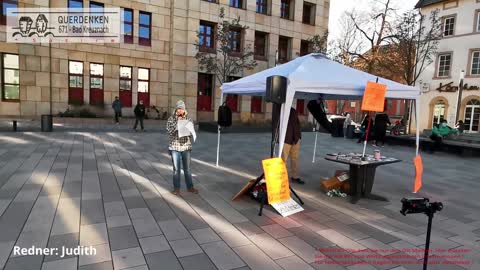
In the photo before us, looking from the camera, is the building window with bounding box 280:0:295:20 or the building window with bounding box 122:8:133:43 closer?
the building window with bounding box 122:8:133:43

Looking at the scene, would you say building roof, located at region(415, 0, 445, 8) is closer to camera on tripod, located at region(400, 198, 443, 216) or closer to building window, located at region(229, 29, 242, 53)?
building window, located at region(229, 29, 242, 53)

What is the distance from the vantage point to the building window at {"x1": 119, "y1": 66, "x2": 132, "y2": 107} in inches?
806

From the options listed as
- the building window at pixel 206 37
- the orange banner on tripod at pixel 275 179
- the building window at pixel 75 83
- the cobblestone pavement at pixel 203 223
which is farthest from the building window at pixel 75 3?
the orange banner on tripod at pixel 275 179

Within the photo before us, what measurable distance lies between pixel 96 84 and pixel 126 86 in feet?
6.01

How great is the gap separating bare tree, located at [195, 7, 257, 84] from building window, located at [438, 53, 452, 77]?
654 inches

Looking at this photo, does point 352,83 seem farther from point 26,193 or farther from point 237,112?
point 237,112

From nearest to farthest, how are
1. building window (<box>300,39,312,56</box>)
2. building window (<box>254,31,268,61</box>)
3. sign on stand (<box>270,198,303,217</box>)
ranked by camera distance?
sign on stand (<box>270,198,303,217</box>), building window (<box>254,31,268,61</box>), building window (<box>300,39,312,56</box>)

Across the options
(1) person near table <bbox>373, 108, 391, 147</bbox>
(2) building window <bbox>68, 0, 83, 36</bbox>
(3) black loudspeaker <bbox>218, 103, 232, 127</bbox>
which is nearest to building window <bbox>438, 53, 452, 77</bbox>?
(1) person near table <bbox>373, 108, 391, 147</bbox>

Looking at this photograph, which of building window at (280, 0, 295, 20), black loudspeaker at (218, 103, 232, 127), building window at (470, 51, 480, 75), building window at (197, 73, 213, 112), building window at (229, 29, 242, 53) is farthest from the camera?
building window at (280, 0, 295, 20)

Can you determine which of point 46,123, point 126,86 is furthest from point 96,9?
point 46,123

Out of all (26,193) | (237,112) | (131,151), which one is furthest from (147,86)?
(26,193)

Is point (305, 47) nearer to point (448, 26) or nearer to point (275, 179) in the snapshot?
point (448, 26)

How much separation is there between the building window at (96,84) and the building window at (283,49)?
13856mm

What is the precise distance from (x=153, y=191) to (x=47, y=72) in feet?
54.1
